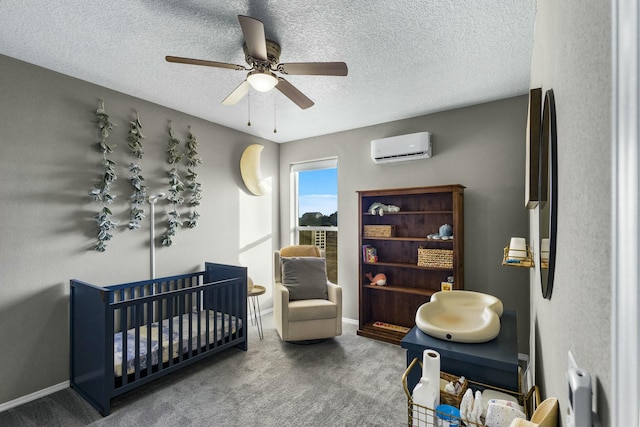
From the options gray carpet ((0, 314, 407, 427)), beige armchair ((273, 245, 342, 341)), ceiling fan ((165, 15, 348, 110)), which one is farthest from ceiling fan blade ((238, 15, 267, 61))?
gray carpet ((0, 314, 407, 427))

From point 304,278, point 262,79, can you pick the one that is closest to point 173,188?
point 304,278

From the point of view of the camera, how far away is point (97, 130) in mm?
2785

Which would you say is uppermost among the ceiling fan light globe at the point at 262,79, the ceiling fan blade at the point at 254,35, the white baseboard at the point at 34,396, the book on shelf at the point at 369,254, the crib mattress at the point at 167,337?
the ceiling fan blade at the point at 254,35

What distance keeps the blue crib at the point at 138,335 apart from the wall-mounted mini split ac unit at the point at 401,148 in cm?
204

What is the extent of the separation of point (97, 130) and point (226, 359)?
7.92 feet

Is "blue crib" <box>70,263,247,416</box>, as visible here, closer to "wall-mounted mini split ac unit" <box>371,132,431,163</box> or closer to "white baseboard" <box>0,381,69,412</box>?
"white baseboard" <box>0,381,69,412</box>

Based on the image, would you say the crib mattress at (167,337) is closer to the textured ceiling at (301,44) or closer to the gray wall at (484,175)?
the gray wall at (484,175)

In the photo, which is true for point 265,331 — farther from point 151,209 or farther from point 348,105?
point 348,105

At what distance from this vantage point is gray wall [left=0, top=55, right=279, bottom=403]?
2316mm

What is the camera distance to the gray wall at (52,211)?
232 cm

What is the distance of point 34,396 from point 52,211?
1.42 metres

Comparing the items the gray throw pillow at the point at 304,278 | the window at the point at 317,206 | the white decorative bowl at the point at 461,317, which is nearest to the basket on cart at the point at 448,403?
the white decorative bowl at the point at 461,317

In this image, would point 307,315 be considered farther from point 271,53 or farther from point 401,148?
point 271,53

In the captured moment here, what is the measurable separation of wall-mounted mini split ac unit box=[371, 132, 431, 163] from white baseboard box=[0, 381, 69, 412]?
11.9 feet
